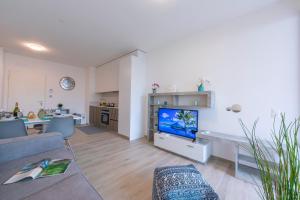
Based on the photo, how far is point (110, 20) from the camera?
2529mm

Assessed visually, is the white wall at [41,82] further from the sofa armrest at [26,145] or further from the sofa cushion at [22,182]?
the sofa cushion at [22,182]

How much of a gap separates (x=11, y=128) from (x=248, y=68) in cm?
403

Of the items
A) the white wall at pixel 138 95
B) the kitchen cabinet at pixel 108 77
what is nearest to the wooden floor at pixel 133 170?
the white wall at pixel 138 95

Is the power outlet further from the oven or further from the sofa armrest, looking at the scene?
the oven

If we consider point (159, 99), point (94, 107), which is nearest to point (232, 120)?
point (159, 99)

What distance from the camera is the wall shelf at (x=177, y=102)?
2.69 m

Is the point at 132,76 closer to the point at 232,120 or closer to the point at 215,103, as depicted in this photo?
the point at 215,103

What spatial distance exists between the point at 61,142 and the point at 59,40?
276cm

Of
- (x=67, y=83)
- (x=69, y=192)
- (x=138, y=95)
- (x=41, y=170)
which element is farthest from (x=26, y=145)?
(x=67, y=83)

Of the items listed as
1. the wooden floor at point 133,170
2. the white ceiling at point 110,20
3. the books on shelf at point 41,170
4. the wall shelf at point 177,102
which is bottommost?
the wooden floor at point 133,170

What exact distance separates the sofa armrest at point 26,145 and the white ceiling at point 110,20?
6.83 feet

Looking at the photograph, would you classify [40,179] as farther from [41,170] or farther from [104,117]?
[104,117]

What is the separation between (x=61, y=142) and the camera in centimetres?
196

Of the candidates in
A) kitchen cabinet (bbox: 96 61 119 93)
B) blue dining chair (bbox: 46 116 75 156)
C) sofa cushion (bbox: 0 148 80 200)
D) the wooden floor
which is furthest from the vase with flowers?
sofa cushion (bbox: 0 148 80 200)
